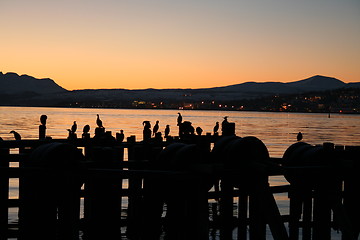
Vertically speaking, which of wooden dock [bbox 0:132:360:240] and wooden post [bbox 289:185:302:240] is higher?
wooden dock [bbox 0:132:360:240]

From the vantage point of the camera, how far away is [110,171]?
806 centimetres

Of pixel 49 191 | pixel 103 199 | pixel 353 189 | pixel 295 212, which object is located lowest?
pixel 295 212

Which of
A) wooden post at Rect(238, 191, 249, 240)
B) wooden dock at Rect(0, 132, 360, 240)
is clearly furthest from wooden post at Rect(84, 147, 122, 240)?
wooden post at Rect(238, 191, 249, 240)

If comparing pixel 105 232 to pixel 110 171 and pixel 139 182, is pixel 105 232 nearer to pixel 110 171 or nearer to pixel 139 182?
pixel 110 171

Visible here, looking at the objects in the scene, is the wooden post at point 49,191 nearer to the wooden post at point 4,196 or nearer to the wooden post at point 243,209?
the wooden post at point 4,196

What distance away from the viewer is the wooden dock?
8102 mm

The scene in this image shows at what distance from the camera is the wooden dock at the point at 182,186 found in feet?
26.6

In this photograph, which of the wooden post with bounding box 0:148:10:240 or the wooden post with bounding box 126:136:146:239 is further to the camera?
the wooden post with bounding box 126:136:146:239

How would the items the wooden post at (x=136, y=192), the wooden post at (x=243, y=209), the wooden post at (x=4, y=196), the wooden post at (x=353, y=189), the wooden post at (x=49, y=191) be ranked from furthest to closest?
the wooden post at (x=136, y=192) < the wooden post at (x=4, y=196) < the wooden post at (x=353, y=189) < the wooden post at (x=243, y=209) < the wooden post at (x=49, y=191)

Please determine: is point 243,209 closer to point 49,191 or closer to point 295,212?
point 295,212

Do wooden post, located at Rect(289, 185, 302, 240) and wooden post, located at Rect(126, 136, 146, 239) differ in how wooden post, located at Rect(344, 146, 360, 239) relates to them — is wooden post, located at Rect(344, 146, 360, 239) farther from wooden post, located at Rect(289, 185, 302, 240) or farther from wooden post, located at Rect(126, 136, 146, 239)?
wooden post, located at Rect(126, 136, 146, 239)

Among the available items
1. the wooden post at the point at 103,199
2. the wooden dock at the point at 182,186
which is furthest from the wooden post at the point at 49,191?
the wooden post at the point at 103,199

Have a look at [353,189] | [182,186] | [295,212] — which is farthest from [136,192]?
[353,189]

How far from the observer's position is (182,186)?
340 inches
